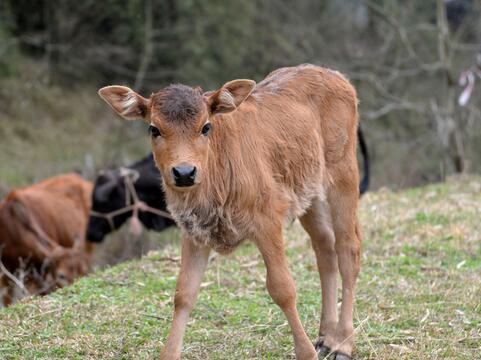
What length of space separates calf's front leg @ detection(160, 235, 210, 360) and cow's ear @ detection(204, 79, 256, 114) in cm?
90

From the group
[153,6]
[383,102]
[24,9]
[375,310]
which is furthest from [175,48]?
[375,310]

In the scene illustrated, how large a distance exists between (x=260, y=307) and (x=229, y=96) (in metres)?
2.24

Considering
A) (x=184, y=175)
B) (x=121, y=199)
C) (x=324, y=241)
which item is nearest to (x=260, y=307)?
(x=324, y=241)

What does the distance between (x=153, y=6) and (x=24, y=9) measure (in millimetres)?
3785

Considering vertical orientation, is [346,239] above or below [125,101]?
below

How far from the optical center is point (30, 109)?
23.8 metres

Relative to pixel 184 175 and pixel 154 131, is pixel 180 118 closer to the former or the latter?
pixel 154 131

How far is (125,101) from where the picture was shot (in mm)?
5590

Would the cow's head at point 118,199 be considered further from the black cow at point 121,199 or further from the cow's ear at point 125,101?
the cow's ear at point 125,101

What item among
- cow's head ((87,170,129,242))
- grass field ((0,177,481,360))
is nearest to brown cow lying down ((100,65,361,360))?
grass field ((0,177,481,360))

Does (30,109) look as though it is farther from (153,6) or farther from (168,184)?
(168,184)

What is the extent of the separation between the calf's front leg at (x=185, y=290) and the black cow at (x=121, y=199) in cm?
763

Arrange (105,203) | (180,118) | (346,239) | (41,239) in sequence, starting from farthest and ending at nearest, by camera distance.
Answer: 1. (105,203)
2. (41,239)
3. (346,239)
4. (180,118)

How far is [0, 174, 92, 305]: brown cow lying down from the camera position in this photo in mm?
12289
